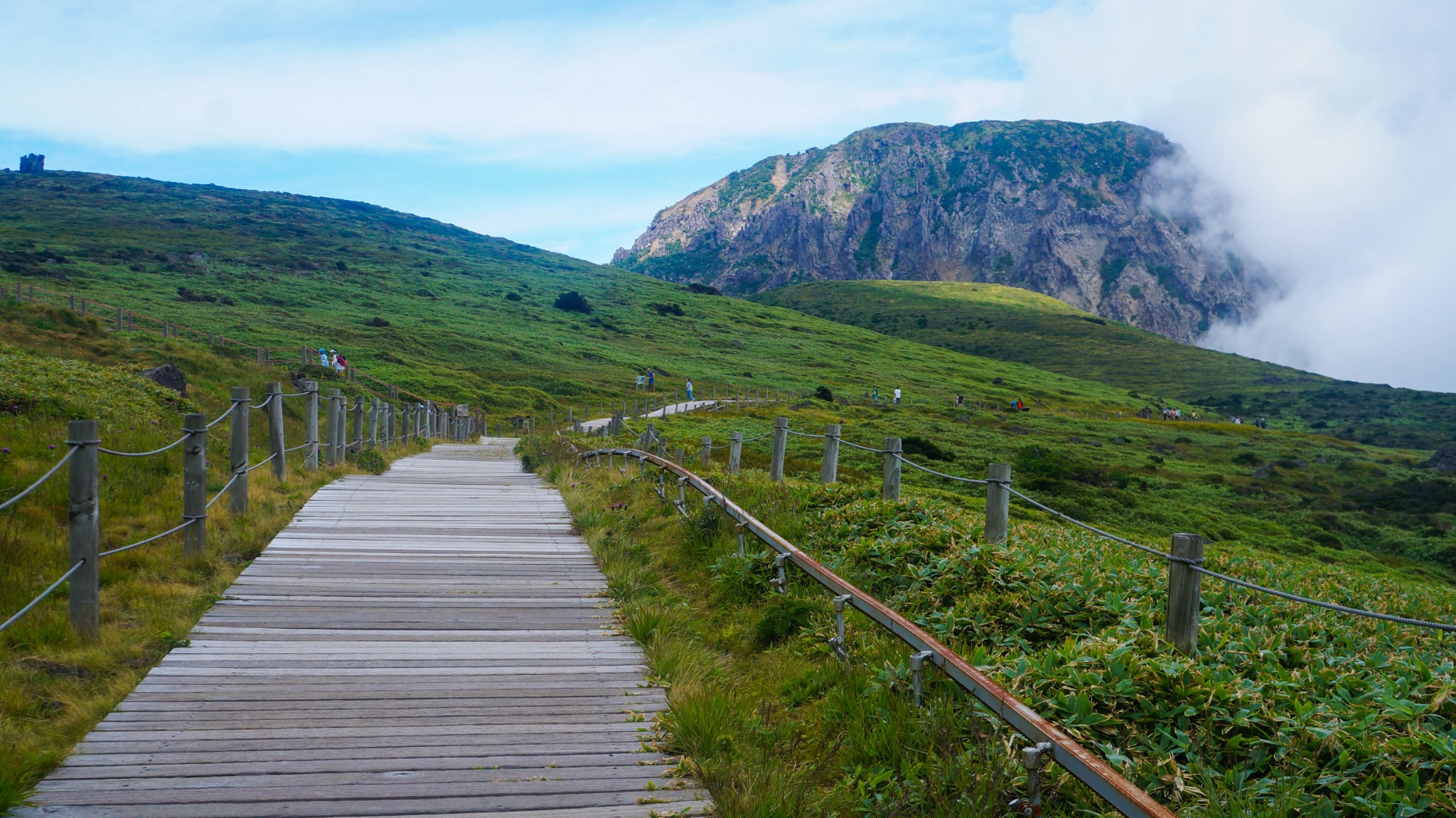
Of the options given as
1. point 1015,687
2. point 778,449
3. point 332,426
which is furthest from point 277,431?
point 1015,687

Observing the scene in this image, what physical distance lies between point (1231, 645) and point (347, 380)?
44.2 m

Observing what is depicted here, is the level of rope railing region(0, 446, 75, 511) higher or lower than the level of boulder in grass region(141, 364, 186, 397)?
higher

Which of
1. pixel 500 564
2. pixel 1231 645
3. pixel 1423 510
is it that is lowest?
pixel 1423 510

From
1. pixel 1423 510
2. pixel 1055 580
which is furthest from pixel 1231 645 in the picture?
pixel 1423 510

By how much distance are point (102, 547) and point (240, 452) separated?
1.73 m

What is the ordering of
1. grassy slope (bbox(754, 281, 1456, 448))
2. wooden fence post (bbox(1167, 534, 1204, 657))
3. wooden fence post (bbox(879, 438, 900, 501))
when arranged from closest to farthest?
1. wooden fence post (bbox(1167, 534, 1204, 657))
2. wooden fence post (bbox(879, 438, 900, 501))
3. grassy slope (bbox(754, 281, 1456, 448))

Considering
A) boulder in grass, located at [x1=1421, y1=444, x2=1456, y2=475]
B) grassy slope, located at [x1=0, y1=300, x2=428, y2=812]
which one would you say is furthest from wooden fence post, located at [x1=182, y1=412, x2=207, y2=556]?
boulder in grass, located at [x1=1421, y1=444, x2=1456, y2=475]

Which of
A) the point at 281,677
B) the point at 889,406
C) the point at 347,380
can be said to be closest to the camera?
the point at 281,677

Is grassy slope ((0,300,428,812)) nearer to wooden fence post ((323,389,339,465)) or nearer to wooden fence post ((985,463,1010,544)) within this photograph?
wooden fence post ((323,389,339,465))

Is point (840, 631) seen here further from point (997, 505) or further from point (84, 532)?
point (84, 532)

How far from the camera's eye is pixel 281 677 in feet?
16.1

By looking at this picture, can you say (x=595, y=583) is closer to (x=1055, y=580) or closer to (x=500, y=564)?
(x=500, y=564)

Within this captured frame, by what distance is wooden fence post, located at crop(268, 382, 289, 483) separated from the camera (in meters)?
11.0

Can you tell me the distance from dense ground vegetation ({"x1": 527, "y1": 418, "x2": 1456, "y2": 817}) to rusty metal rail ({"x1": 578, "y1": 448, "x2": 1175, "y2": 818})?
0.63ft
